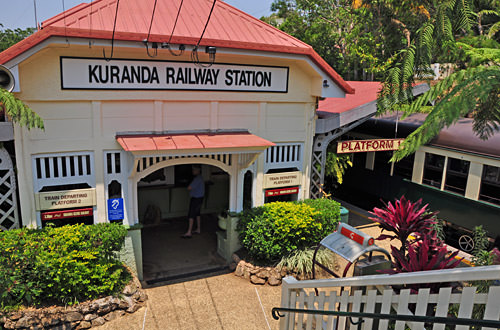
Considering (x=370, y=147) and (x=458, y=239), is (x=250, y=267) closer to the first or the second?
(x=370, y=147)

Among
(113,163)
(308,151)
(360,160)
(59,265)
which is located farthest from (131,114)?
(360,160)

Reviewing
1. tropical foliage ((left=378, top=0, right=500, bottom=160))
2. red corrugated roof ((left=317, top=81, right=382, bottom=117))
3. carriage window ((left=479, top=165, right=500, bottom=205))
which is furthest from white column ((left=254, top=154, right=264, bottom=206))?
carriage window ((left=479, top=165, right=500, bottom=205))

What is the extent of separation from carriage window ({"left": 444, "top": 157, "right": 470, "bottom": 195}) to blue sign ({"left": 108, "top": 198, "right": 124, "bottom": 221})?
8.19m

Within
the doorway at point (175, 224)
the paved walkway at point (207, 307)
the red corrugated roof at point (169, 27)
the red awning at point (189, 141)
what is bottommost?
the paved walkway at point (207, 307)

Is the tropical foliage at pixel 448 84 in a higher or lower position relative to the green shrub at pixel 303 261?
higher

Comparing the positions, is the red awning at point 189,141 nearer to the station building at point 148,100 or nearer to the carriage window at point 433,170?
the station building at point 148,100

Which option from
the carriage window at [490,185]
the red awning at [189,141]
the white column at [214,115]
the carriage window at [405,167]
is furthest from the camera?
A: the carriage window at [405,167]

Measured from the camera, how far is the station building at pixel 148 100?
6.69 m

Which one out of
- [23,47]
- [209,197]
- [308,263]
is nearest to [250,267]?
[308,263]

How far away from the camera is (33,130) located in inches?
264

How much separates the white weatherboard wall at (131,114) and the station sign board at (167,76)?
10cm

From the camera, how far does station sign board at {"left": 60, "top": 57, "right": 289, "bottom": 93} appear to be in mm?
6848

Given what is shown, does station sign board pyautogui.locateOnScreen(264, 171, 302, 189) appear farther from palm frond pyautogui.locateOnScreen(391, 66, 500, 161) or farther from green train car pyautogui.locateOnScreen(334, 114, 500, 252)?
palm frond pyautogui.locateOnScreen(391, 66, 500, 161)

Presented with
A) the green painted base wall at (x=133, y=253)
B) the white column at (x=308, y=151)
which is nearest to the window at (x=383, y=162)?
the white column at (x=308, y=151)
